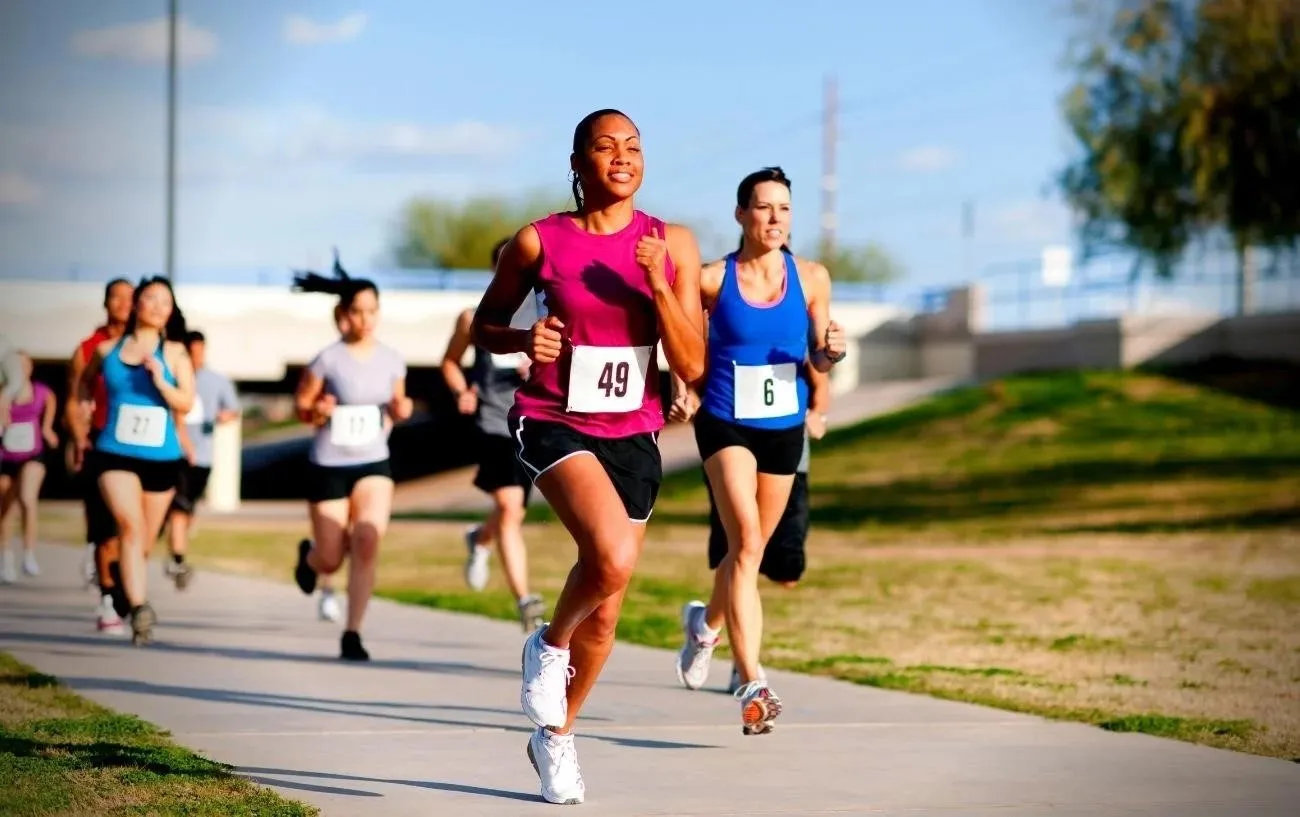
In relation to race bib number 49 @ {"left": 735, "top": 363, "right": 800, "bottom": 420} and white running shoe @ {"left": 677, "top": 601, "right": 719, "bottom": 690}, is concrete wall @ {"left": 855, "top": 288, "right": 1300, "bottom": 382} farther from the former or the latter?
race bib number 49 @ {"left": 735, "top": 363, "right": 800, "bottom": 420}

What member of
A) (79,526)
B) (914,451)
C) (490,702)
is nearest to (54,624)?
(490,702)

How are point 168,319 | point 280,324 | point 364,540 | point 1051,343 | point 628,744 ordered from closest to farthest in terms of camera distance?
1. point 628,744
2. point 364,540
3. point 168,319
4. point 1051,343
5. point 280,324

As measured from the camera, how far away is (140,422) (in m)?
11.6

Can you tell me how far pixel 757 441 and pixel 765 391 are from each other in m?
0.21

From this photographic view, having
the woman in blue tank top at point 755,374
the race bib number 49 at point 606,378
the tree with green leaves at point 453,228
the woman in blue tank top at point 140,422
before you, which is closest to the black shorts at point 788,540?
the woman in blue tank top at point 755,374

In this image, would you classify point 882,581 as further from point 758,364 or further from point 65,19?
point 65,19

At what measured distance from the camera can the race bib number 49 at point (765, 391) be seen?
8.51 m

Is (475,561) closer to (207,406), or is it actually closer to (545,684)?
(207,406)

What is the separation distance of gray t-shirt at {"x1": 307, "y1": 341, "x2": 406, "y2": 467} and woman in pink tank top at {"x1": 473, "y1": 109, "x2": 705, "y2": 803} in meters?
4.67

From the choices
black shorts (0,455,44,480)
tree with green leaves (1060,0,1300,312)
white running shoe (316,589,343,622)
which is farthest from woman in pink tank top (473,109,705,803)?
tree with green leaves (1060,0,1300,312)

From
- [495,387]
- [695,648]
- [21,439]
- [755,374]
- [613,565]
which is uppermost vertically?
[755,374]

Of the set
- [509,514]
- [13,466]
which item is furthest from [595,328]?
[13,466]

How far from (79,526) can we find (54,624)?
65.1 feet

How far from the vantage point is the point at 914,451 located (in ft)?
143
